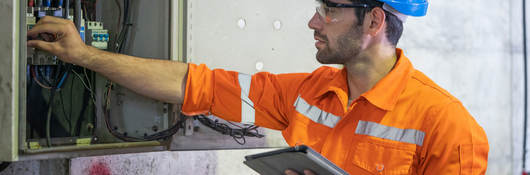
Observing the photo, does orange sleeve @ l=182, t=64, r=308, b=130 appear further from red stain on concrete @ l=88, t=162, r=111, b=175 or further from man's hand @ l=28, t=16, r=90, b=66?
red stain on concrete @ l=88, t=162, r=111, b=175

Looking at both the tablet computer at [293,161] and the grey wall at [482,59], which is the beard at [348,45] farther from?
the grey wall at [482,59]

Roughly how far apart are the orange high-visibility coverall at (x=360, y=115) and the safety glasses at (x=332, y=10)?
0.59ft

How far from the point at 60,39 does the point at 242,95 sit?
574 millimetres

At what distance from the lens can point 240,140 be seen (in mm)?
1823

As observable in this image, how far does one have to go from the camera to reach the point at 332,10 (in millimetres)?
1495

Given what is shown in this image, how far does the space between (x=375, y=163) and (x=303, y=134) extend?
267mm

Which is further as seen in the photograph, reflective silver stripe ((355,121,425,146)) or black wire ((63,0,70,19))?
black wire ((63,0,70,19))

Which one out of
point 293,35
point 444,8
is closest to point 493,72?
point 444,8

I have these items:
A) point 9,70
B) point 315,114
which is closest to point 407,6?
point 315,114

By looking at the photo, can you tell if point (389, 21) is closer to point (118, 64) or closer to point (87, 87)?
point (118, 64)

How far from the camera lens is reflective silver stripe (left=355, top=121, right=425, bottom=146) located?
4.29ft

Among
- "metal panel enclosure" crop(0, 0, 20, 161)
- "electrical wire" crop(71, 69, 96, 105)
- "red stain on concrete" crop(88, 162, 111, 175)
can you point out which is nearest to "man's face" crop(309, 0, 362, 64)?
"electrical wire" crop(71, 69, 96, 105)

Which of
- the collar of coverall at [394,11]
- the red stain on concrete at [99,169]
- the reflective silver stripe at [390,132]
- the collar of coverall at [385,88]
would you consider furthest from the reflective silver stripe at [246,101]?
the red stain on concrete at [99,169]

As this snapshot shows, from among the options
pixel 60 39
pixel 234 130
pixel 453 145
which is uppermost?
pixel 60 39
